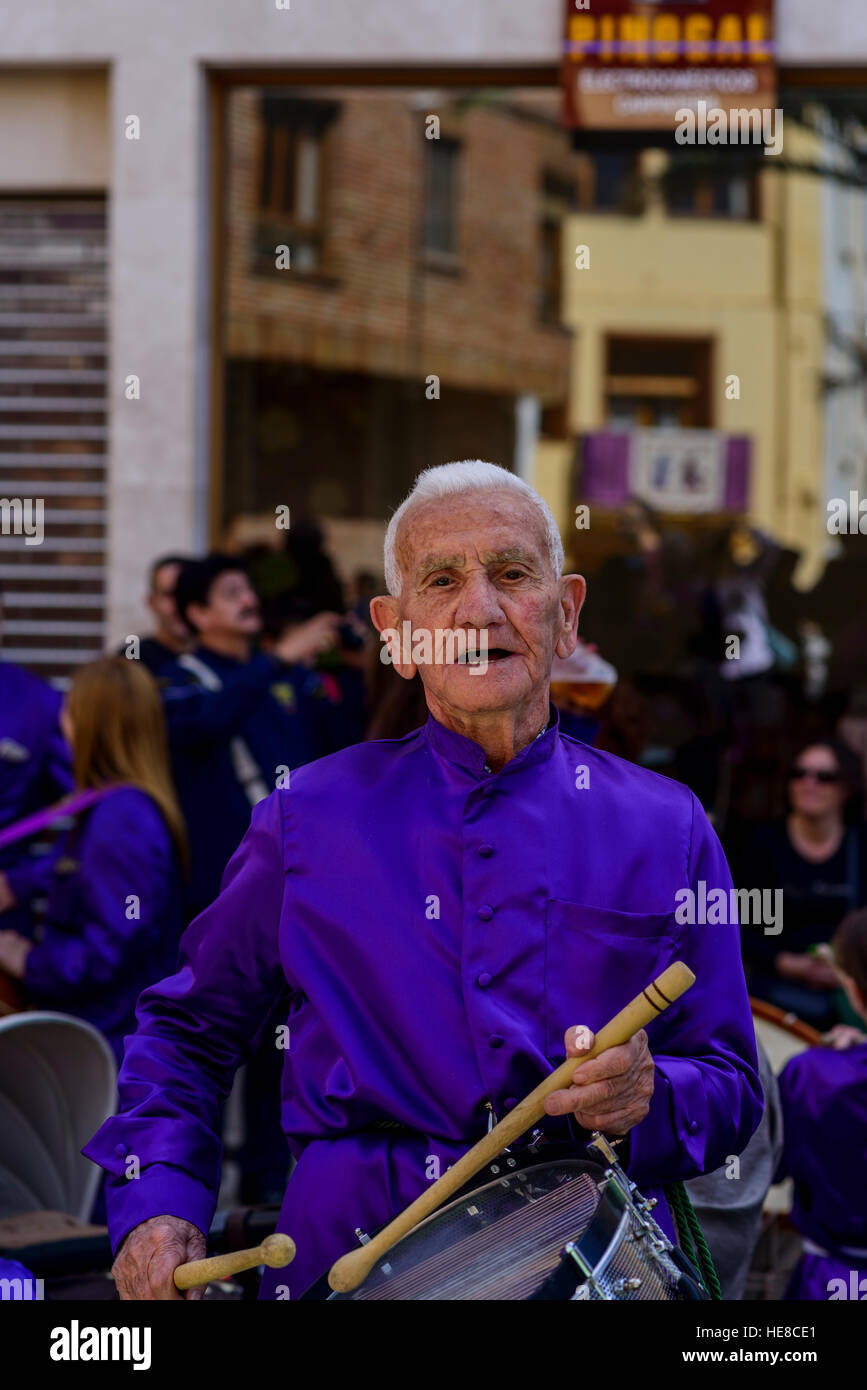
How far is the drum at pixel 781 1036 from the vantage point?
4164mm

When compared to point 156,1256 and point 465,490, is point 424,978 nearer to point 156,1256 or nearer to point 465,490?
point 156,1256

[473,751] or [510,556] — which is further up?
[510,556]

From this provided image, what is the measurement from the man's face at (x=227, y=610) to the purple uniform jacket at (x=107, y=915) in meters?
1.30

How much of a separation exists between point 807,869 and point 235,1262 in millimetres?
4606

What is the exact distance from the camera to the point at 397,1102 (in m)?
2.12

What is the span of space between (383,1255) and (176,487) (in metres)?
6.55

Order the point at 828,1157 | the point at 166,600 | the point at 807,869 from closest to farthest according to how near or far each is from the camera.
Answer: the point at 828,1157, the point at 807,869, the point at 166,600

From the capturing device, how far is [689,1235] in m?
2.19

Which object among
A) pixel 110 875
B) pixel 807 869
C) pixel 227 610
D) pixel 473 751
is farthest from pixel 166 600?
pixel 473 751

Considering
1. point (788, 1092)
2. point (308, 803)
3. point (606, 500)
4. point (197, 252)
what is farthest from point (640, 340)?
point (308, 803)
